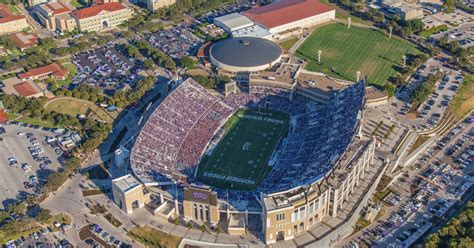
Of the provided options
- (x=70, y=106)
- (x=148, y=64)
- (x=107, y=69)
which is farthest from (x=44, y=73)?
(x=148, y=64)

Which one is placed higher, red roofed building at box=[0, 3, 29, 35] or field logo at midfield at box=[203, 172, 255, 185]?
field logo at midfield at box=[203, 172, 255, 185]

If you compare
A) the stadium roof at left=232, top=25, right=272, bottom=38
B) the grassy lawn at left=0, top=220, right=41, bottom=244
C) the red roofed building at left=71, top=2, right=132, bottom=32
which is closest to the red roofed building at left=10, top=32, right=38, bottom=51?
the red roofed building at left=71, top=2, right=132, bottom=32

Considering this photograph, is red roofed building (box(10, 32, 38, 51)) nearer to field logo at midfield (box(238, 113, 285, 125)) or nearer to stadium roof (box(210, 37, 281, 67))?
stadium roof (box(210, 37, 281, 67))

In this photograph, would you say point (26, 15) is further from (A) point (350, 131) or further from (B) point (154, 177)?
(A) point (350, 131)

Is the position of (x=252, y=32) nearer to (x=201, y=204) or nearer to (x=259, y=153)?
(x=259, y=153)

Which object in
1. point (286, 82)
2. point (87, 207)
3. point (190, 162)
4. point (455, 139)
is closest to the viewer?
point (87, 207)

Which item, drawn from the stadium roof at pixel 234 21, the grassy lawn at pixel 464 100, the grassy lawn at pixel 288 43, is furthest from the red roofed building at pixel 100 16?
the grassy lawn at pixel 464 100

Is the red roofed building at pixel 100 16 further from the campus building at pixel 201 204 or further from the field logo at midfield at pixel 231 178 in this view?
the campus building at pixel 201 204

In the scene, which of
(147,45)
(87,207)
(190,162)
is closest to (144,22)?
(147,45)
